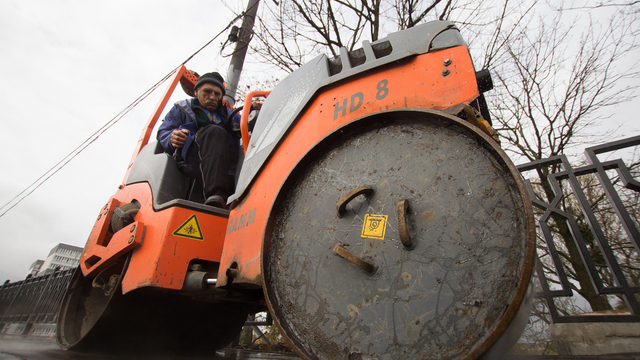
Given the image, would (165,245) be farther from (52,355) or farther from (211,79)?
(211,79)

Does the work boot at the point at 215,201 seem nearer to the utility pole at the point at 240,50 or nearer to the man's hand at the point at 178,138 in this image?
the man's hand at the point at 178,138

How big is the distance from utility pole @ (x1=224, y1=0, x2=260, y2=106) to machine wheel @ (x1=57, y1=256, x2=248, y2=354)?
337 centimetres

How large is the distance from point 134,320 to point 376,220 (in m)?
2.44

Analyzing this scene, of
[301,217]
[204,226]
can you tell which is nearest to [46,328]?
[204,226]

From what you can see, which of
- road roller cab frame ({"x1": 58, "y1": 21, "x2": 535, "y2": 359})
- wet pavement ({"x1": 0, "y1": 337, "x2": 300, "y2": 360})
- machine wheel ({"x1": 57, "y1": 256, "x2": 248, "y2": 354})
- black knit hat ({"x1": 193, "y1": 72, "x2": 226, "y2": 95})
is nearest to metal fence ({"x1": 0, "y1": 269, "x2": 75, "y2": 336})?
wet pavement ({"x1": 0, "y1": 337, "x2": 300, "y2": 360})

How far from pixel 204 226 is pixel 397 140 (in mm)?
1375

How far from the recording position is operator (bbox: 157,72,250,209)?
6.95 ft

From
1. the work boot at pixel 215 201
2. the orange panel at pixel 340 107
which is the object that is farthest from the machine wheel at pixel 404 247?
the work boot at pixel 215 201

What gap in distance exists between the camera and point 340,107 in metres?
1.35

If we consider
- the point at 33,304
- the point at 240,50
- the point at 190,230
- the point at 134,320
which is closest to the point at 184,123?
the point at 190,230

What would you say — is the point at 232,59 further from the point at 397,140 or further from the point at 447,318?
the point at 447,318

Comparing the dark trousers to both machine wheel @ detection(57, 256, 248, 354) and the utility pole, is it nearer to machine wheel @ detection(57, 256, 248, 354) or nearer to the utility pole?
machine wheel @ detection(57, 256, 248, 354)

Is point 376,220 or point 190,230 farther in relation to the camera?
point 190,230

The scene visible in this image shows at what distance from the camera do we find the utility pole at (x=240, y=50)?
5.43m
